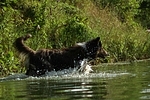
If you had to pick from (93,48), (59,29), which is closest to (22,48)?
(93,48)

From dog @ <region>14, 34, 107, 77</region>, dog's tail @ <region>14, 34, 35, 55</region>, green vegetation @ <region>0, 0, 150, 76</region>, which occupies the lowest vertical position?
dog @ <region>14, 34, 107, 77</region>

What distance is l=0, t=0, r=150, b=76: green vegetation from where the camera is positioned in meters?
17.3

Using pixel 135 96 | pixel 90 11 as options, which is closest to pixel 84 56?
pixel 135 96

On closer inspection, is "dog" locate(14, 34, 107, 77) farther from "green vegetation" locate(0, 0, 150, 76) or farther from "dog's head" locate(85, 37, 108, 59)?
"green vegetation" locate(0, 0, 150, 76)

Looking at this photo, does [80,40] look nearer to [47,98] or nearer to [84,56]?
[84,56]

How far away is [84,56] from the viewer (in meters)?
14.7

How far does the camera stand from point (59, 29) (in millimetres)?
20859

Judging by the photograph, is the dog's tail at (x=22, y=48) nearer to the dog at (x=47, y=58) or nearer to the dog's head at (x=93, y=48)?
the dog at (x=47, y=58)

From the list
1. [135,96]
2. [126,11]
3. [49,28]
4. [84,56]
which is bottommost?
[135,96]

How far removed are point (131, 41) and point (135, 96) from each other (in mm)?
16356

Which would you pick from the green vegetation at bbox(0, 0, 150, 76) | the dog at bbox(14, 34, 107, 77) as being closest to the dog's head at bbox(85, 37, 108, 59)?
the dog at bbox(14, 34, 107, 77)

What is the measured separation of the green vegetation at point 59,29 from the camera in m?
17.3

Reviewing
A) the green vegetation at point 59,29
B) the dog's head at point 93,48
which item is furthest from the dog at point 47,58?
the green vegetation at point 59,29

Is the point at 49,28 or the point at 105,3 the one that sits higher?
the point at 105,3
